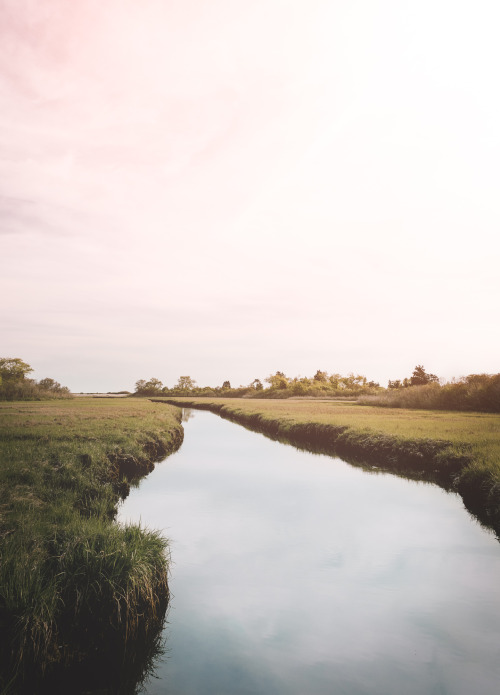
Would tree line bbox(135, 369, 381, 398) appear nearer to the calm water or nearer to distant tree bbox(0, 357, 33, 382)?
distant tree bbox(0, 357, 33, 382)

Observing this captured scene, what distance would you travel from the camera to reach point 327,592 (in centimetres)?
967

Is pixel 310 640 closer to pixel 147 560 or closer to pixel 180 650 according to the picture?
pixel 180 650

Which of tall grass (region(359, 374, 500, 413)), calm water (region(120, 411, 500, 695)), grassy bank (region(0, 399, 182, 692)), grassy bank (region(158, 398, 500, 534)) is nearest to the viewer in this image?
grassy bank (region(0, 399, 182, 692))

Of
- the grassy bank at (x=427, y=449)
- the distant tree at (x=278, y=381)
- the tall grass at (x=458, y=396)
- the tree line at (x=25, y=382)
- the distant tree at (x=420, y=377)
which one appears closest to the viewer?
the grassy bank at (x=427, y=449)

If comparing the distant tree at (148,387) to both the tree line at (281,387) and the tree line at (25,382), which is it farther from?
the tree line at (25,382)

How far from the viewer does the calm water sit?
22.9ft

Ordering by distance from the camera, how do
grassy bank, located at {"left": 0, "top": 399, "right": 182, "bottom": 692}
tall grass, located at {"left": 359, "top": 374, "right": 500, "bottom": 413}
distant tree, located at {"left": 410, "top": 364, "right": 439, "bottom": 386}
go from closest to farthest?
grassy bank, located at {"left": 0, "top": 399, "right": 182, "bottom": 692}, tall grass, located at {"left": 359, "top": 374, "right": 500, "bottom": 413}, distant tree, located at {"left": 410, "top": 364, "right": 439, "bottom": 386}

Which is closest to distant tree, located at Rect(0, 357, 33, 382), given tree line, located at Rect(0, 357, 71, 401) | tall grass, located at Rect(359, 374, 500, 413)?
tree line, located at Rect(0, 357, 71, 401)

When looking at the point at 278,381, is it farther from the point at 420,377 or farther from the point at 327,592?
the point at 327,592

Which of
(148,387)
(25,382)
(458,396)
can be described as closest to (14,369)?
(25,382)

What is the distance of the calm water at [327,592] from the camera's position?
6.98 metres

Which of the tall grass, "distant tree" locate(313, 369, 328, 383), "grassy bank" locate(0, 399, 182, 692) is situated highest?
"distant tree" locate(313, 369, 328, 383)

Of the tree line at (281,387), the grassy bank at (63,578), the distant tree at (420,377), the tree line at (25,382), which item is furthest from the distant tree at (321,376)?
the grassy bank at (63,578)

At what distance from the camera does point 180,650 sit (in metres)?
7.52
